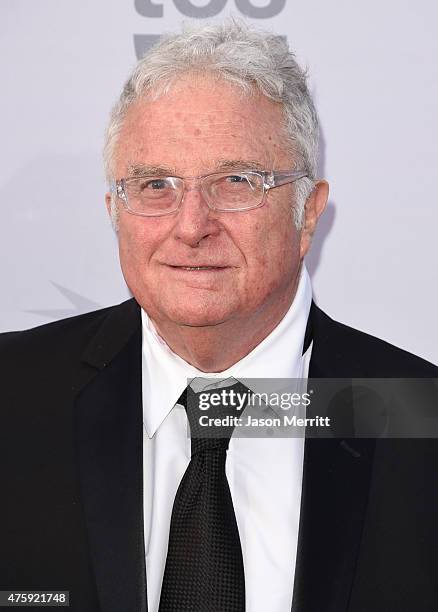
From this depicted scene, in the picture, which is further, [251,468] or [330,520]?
[251,468]

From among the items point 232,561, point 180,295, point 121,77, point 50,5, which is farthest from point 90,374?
point 50,5

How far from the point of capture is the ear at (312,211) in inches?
86.2

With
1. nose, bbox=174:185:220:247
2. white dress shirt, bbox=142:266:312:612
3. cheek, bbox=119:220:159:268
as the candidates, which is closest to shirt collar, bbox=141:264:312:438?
white dress shirt, bbox=142:266:312:612

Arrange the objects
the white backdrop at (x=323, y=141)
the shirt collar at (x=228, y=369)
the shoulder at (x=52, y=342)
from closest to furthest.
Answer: the shirt collar at (x=228, y=369) < the shoulder at (x=52, y=342) < the white backdrop at (x=323, y=141)

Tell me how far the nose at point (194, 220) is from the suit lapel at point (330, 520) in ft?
1.83

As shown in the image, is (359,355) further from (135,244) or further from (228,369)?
(135,244)

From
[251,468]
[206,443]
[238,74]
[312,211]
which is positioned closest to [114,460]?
[206,443]

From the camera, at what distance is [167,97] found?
6.57 feet

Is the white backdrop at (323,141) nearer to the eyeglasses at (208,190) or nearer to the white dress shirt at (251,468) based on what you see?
the white dress shirt at (251,468)

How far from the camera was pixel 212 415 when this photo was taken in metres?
2.06

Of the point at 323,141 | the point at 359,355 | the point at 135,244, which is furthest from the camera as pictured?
the point at 323,141

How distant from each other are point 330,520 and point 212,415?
14.5 inches

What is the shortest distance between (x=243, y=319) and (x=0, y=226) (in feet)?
3.02

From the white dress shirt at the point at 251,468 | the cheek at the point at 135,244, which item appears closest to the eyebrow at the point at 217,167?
the cheek at the point at 135,244
